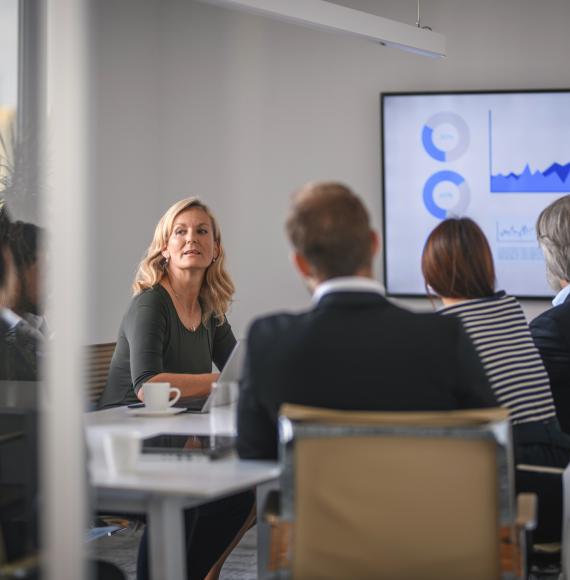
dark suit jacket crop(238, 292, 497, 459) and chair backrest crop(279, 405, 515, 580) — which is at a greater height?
dark suit jacket crop(238, 292, 497, 459)

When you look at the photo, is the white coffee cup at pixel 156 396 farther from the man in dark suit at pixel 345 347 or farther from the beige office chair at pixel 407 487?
the beige office chair at pixel 407 487

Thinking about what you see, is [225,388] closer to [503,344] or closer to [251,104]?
[503,344]

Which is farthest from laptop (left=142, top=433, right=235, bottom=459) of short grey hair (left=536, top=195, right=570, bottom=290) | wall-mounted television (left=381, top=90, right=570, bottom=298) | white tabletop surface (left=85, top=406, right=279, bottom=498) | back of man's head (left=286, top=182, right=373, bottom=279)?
wall-mounted television (left=381, top=90, right=570, bottom=298)

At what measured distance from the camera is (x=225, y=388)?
8.19 ft

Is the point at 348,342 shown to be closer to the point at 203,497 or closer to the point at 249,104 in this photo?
the point at 203,497

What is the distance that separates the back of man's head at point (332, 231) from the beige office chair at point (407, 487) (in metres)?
0.36

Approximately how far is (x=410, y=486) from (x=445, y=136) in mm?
3223

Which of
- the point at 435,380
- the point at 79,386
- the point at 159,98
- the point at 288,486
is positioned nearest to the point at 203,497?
the point at 288,486

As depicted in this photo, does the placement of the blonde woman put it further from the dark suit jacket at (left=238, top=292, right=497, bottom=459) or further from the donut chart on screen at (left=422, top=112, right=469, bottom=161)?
the donut chart on screen at (left=422, top=112, right=469, bottom=161)

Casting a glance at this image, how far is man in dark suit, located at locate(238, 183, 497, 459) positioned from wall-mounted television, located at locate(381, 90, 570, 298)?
2750mm

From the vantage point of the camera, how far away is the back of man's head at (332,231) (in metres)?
1.97

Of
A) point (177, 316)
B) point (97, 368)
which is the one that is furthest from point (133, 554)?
point (177, 316)

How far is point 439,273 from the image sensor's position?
2545mm

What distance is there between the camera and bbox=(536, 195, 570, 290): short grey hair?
3107 millimetres
